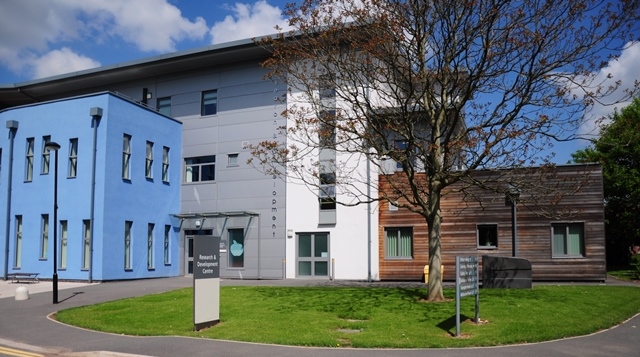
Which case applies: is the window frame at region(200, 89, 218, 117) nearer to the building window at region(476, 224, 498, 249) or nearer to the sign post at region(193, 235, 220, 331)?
the building window at region(476, 224, 498, 249)

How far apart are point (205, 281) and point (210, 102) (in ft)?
71.3

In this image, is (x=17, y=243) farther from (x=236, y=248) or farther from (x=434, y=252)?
(x=434, y=252)

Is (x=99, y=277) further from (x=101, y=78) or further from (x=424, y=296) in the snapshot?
(x=424, y=296)

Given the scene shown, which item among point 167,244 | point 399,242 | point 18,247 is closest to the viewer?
point 399,242

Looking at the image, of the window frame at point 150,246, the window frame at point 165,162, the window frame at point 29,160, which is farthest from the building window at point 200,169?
the window frame at point 29,160

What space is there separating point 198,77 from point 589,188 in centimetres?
2122

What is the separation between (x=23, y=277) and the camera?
30.2m

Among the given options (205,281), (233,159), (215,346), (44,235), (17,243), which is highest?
(233,159)

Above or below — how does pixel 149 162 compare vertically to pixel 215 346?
above

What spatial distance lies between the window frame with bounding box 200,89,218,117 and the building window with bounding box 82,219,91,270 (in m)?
9.01

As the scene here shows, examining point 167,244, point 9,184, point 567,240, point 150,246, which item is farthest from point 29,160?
point 567,240

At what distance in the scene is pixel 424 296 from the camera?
743 inches

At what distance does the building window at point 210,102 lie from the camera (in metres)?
34.5

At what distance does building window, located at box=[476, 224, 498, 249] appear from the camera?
2828cm
